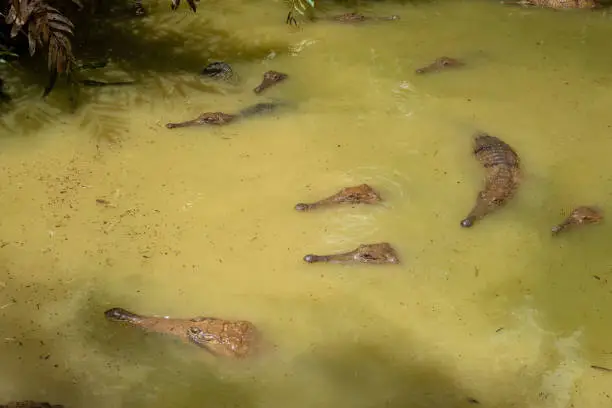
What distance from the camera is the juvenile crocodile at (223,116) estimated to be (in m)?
3.00

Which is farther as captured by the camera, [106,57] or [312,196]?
[106,57]

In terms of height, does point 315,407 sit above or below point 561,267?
below

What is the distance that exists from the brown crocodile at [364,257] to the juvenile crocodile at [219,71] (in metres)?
1.40

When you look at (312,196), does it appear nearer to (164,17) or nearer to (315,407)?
(315,407)

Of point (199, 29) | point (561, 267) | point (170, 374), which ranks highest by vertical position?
point (199, 29)

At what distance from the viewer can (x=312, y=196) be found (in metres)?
2.66

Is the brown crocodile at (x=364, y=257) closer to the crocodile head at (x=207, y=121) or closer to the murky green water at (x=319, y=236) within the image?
the murky green water at (x=319, y=236)

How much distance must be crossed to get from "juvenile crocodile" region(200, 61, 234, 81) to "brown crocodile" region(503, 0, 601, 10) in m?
2.08

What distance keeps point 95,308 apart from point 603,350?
178cm

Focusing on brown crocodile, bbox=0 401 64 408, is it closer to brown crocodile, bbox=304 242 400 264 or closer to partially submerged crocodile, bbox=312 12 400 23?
brown crocodile, bbox=304 242 400 264

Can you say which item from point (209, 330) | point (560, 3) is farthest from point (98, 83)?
point (560, 3)

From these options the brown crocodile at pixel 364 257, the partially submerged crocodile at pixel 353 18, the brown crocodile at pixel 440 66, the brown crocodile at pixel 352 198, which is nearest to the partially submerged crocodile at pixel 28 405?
the brown crocodile at pixel 364 257

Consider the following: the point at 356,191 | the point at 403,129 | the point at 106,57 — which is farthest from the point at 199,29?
the point at 356,191

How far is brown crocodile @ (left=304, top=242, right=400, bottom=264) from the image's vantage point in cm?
236
